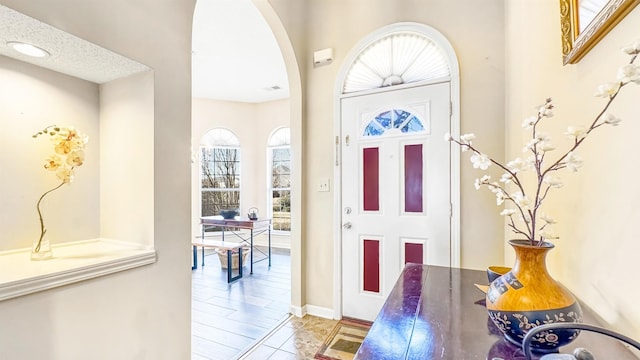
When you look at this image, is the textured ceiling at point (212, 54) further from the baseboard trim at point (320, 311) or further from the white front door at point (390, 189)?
the baseboard trim at point (320, 311)

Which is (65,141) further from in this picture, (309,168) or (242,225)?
(242,225)

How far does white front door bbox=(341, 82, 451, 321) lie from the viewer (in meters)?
2.26

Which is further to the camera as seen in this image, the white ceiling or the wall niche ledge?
the white ceiling

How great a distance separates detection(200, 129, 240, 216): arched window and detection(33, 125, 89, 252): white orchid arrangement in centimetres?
432

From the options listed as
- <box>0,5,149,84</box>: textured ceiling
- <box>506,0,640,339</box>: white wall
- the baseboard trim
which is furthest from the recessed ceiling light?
the baseboard trim

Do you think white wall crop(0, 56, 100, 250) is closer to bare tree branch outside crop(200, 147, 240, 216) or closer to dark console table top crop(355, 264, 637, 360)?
dark console table top crop(355, 264, 637, 360)

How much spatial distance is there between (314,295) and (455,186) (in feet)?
5.19

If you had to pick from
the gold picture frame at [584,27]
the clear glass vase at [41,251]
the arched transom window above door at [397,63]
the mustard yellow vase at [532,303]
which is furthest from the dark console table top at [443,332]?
the arched transom window above door at [397,63]

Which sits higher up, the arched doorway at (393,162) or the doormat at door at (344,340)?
the arched doorway at (393,162)

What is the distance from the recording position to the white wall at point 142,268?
3.53ft

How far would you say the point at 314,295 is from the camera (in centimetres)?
271

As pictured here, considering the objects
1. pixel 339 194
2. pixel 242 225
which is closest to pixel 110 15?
pixel 339 194

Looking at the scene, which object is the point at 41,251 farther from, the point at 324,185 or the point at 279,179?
the point at 279,179

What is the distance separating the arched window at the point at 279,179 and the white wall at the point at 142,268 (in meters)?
4.24
